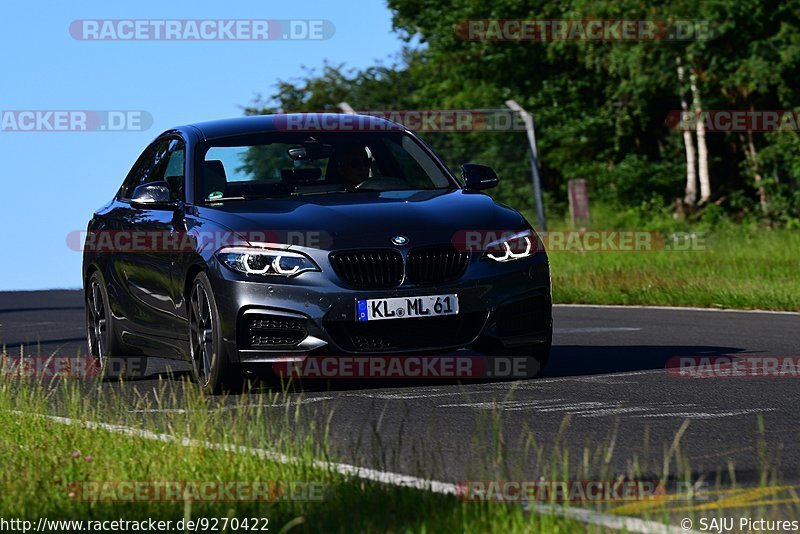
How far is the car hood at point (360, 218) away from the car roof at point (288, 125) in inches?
41.3

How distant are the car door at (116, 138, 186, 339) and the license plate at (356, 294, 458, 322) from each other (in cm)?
152

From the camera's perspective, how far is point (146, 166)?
13328 mm

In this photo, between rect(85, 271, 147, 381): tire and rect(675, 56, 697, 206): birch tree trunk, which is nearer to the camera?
rect(85, 271, 147, 381): tire

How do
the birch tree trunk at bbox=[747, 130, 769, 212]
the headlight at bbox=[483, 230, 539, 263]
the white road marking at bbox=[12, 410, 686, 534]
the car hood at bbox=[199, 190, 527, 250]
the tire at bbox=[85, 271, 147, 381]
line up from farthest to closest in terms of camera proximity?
the birch tree trunk at bbox=[747, 130, 769, 212]
the tire at bbox=[85, 271, 147, 381]
the headlight at bbox=[483, 230, 539, 263]
the car hood at bbox=[199, 190, 527, 250]
the white road marking at bbox=[12, 410, 686, 534]

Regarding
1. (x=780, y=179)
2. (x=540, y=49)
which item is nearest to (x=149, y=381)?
(x=780, y=179)

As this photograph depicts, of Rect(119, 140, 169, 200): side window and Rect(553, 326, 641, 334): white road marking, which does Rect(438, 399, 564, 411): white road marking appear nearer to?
Rect(119, 140, 169, 200): side window

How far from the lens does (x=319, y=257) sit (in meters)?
10.2

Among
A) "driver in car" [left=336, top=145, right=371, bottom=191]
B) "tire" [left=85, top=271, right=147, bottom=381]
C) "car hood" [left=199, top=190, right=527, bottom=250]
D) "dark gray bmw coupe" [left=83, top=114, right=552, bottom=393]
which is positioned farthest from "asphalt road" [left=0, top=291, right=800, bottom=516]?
"driver in car" [left=336, top=145, right=371, bottom=191]

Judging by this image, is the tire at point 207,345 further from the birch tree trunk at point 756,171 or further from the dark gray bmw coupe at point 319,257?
the birch tree trunk at point 756,171

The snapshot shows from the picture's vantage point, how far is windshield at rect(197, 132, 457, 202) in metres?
11.5

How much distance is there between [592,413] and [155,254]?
3.76 m

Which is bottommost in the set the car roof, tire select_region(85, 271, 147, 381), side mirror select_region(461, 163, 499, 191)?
tire select_region(85, 271, 147, 381)

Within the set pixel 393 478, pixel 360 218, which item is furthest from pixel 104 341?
pixel 393 478

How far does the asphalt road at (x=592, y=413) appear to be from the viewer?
7191 millimetres
